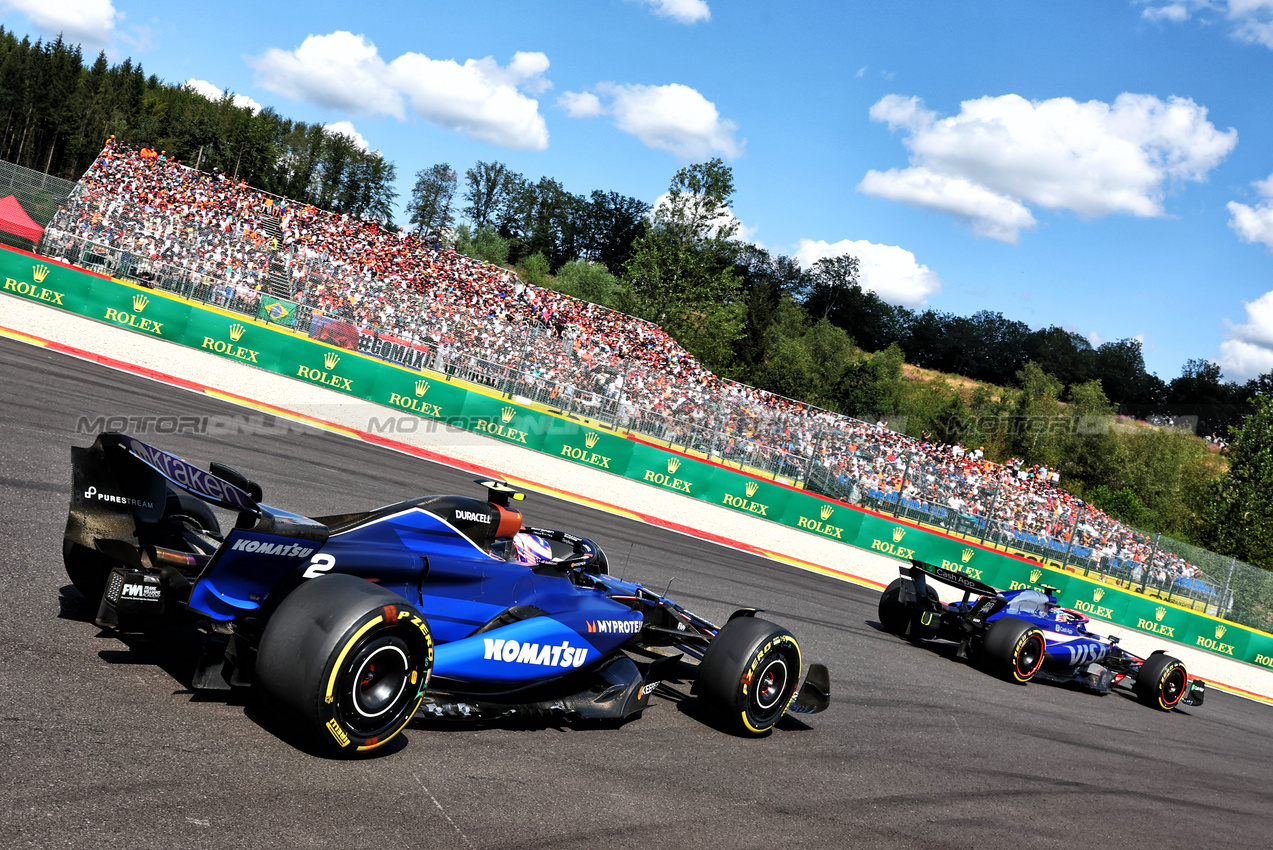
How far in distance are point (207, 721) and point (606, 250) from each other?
13027 centimetres

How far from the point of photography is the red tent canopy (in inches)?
1131

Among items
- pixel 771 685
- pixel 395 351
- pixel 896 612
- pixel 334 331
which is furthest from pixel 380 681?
pixel 334 331

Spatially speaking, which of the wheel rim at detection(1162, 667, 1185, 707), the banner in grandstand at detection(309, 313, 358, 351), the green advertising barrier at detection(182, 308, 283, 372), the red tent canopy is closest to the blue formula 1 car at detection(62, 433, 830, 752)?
the wheel rim at detection(1162, 667, 1185, 707)

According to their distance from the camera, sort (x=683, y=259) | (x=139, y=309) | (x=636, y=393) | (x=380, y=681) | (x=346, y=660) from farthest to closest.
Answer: (x=683, y=259) < (x=636, y=393) < (x=139, y=309) < (x=380, y=681) < (x=346, y=660)

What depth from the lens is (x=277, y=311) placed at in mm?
19797

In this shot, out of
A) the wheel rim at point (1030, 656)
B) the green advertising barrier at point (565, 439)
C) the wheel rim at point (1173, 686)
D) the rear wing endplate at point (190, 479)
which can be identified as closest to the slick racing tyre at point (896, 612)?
the wheel rim at point (1030, 656)

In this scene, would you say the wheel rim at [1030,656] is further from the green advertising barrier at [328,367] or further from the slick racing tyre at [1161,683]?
the green advertising barrier at [328,367]

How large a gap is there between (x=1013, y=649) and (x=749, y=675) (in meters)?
5.48

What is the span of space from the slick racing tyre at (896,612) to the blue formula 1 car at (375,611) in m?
5.10

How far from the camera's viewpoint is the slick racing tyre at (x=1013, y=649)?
983 cm

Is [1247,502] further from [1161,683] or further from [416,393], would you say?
[416,393]

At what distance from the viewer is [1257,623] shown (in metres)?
19.0

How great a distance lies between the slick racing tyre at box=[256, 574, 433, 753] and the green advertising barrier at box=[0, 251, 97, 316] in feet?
58.6

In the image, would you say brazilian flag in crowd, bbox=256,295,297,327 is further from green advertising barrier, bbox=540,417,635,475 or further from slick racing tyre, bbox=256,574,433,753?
slick racing tyre, bbox=256,574,433,753
